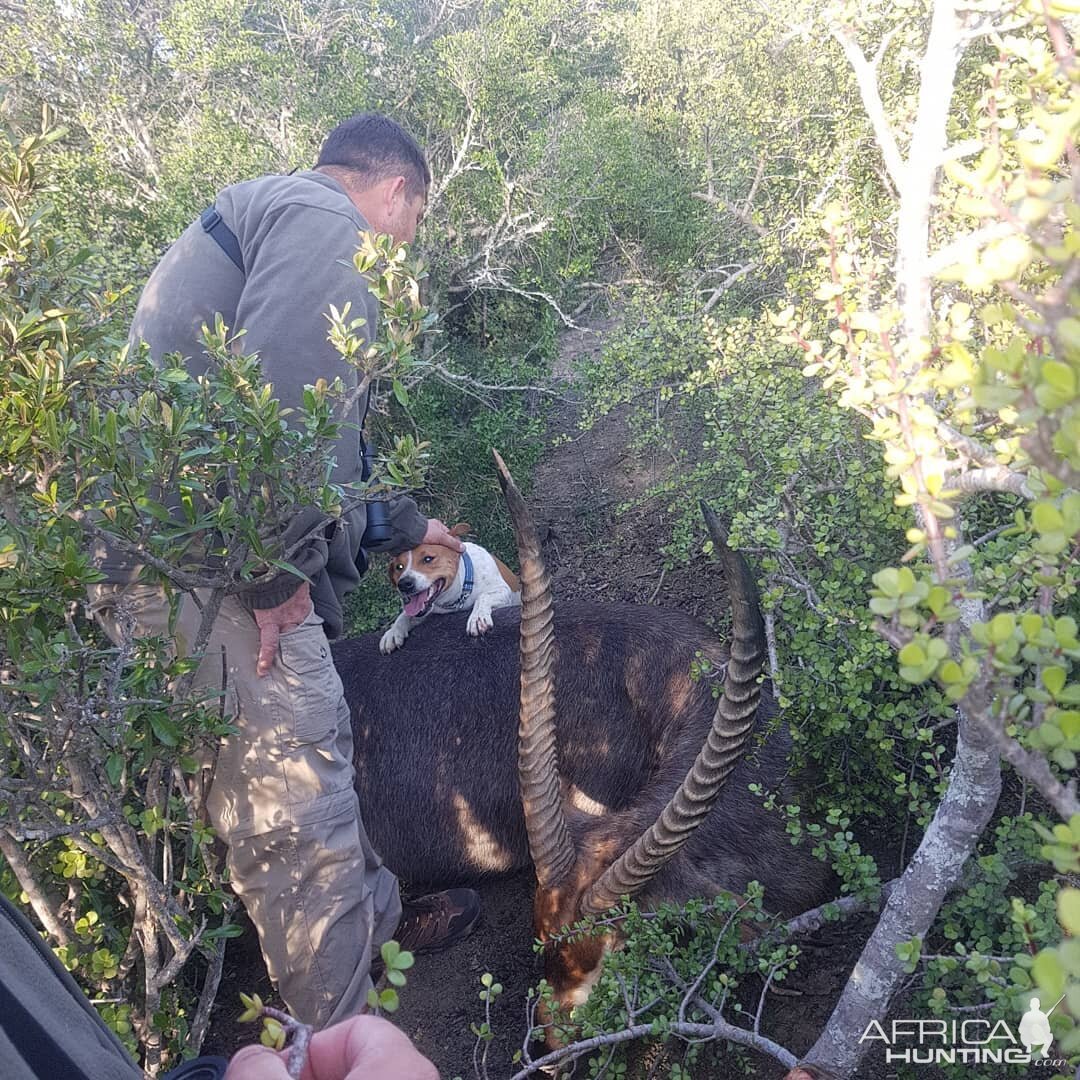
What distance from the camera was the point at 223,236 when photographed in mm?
2887

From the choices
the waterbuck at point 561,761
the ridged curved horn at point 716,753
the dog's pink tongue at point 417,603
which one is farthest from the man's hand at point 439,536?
the ridged curved horn at point 716,753

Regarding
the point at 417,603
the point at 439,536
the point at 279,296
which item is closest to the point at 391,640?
the point at 417,603

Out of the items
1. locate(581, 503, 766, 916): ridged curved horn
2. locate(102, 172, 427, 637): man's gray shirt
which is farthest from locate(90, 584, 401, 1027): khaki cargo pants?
locate(581, 503, 766, 916): ridged curved horn

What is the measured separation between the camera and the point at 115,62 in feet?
23.5

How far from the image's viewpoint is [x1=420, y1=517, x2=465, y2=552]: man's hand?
4.02 m

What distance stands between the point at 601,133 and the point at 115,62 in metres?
4.45

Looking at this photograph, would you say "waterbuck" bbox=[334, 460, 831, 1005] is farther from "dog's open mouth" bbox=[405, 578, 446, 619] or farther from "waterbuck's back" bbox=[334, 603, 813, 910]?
"dog's open mouth" bbox=[405, 578, 446, 619]

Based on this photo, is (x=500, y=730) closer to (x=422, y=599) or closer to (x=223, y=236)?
(x=422, y=599)

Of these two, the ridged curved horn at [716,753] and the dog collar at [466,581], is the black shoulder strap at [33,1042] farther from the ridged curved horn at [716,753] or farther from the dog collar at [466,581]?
the dog collar at [466,581]

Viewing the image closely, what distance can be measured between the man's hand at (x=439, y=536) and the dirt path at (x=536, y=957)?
171 cm

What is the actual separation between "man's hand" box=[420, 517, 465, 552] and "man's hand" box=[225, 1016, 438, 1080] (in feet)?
8.67

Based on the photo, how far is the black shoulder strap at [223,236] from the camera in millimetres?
2859

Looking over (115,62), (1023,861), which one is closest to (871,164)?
(1023,861)

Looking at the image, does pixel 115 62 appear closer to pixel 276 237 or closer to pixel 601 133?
pixel 601 133
